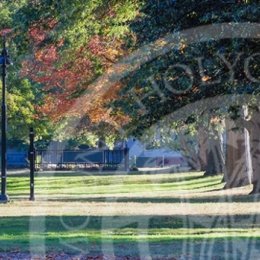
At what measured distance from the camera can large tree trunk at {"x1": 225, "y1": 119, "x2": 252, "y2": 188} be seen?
38031mm

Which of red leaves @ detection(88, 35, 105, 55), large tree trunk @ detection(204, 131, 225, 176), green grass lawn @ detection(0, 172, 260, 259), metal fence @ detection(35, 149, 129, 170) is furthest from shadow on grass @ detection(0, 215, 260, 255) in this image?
metal fence @ detection(35, 149, 129, 170)

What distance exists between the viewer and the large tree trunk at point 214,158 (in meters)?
52.1

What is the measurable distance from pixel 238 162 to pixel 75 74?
39.2 ft

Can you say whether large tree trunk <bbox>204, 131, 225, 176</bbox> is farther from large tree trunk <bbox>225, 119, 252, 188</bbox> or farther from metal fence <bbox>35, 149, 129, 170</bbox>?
large tree trunk <bbox>225, 119, 252, 188</bbox>

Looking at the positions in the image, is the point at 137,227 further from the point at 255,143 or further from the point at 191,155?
the point at 191,155

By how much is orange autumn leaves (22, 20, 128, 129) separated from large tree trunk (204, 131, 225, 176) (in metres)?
19.2

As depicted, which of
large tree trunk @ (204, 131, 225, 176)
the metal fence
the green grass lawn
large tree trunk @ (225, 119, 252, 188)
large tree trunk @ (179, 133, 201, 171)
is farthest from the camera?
large tree trunk @ (179, 133, 201, 171)

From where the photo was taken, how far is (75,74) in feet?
98.8

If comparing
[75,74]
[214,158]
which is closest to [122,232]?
[75,74]

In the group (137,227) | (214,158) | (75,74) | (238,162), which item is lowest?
(137,227)

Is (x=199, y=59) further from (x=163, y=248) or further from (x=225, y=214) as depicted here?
(x=225, y=214)

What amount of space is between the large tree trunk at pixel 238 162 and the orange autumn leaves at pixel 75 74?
7699mm

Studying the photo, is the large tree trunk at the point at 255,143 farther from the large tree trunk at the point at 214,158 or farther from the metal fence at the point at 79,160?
the metal fence at the point at 79,160

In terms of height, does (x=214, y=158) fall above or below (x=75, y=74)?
below
